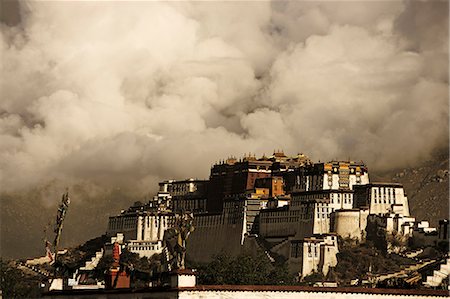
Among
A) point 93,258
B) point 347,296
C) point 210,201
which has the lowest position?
point 347,296

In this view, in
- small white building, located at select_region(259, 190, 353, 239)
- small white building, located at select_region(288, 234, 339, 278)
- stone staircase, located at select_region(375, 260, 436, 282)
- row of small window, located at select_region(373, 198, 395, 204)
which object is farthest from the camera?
row of small window, located at select_region(373, 198, 395, 204)

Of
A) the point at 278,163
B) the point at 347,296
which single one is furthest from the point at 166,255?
the point at 347,296

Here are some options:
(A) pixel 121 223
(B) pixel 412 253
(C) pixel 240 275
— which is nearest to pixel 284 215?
(B) pixel 412 253

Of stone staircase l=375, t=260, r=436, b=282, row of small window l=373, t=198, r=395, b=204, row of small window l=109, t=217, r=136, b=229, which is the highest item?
row of small window l=373, t=198, r=395, b=204

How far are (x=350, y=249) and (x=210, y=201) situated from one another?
115ft

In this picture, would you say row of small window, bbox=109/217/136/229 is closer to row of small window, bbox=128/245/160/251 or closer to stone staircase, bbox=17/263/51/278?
row of small window, bbox=128/245/160/251

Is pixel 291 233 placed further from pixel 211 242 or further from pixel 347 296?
pixel 347 296

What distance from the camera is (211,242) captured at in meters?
155

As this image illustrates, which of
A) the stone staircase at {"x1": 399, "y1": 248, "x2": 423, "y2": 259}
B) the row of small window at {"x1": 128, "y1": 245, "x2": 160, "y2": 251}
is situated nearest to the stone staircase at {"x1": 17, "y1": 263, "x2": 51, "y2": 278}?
the row of small window at {"x1": 128, "y1": 245, "x2": 160, "y2": 251}

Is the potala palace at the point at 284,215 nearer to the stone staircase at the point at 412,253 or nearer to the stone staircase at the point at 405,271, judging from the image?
the stone staircase at the point at 412,253

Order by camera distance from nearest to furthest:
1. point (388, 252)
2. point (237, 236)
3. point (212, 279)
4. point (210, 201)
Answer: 1. point (212, 279)
2. point (388, 252)
3. point (237, 236)
4. point (210, 201)

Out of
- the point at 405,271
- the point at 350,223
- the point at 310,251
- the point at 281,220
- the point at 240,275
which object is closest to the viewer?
the point at 240,275

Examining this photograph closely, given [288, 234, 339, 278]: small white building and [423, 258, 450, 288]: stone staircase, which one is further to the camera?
[288, 234, 339, 278]: small white building

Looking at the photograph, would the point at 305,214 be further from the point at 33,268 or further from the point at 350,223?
the point at 33,268
